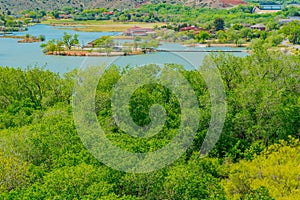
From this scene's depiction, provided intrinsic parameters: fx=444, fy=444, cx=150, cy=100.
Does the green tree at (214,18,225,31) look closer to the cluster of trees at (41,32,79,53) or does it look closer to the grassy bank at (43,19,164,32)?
the grassy bank at (43,19,164,32)

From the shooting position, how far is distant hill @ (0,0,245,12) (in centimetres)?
12425

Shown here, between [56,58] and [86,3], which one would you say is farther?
[86,3]

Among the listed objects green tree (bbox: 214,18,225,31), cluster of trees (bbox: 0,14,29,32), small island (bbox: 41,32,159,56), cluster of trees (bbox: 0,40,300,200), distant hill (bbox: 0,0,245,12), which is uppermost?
cluster of trees (bbox: 0,40,300,200)

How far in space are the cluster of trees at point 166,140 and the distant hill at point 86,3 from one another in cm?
10602

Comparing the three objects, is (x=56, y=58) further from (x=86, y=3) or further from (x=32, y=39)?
(x=86, y=3)

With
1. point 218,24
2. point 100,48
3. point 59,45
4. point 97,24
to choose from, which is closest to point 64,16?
point 97,24

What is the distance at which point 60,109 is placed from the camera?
18062 mm

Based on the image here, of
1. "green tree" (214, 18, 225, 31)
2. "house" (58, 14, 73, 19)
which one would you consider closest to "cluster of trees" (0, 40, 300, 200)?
"green tree" (214, 18, 225, 31)

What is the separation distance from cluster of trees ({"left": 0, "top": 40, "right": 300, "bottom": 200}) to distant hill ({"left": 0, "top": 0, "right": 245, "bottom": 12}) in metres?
106

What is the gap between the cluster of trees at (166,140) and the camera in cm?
1177

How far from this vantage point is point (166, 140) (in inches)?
584

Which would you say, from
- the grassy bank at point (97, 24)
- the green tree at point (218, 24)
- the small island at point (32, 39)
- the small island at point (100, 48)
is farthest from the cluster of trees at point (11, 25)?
the green tree at point (218, 24)

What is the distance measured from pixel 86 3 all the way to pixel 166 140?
124 meters

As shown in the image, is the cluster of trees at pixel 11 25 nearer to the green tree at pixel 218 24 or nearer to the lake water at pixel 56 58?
the lake water at pixel 56 58
